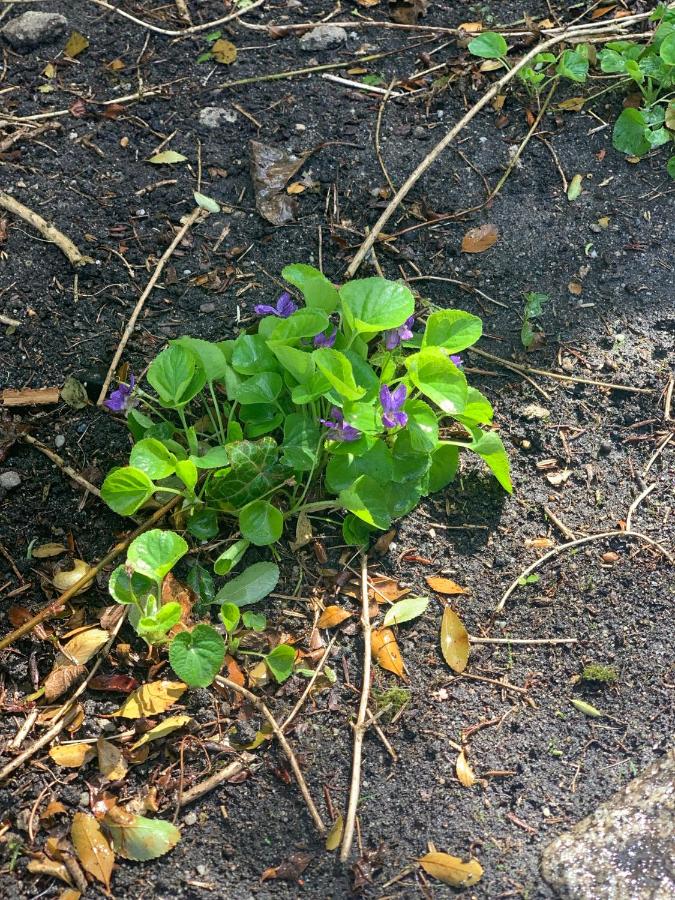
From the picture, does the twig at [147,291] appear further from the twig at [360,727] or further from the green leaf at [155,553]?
the twig at [360,727]

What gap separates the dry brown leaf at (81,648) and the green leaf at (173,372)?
1.96 ft

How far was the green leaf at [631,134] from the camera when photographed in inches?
111

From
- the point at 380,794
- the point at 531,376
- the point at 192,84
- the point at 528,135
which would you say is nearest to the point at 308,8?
the point at 192,84

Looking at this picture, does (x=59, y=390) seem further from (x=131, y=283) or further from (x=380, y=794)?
(x=380, y=794)

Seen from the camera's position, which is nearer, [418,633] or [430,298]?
[418,633]

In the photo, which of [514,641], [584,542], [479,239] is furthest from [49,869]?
[479,239]

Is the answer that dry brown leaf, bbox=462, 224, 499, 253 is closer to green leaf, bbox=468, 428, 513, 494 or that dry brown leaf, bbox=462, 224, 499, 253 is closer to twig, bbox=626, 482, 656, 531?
green leaf, bbox=468, 428, 513, 494

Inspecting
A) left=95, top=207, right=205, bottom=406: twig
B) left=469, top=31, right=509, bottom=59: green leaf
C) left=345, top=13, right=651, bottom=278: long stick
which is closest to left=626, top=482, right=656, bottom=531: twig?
left=345, top=13, right=651, bottom=278: long stick

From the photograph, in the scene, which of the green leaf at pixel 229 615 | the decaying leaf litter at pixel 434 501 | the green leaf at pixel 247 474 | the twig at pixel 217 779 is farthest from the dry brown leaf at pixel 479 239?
the twig at pixel 217 779

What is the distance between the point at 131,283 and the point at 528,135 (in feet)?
4.79

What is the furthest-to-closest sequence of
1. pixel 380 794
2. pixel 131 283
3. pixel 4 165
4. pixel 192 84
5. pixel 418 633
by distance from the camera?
pixel 192 84 < pixel 4 165 < pixel 131 283 < pixel 418 633 < pixel 380 794

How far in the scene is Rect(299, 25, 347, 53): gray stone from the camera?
2988 millimetres

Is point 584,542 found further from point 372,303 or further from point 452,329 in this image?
point 372,303

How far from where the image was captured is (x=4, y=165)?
2.69 metres
